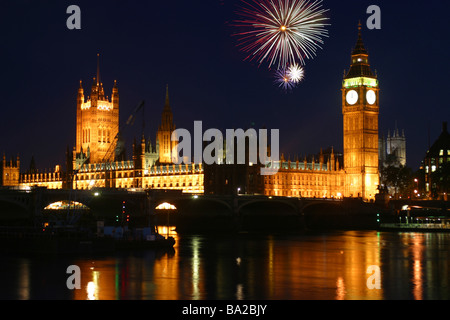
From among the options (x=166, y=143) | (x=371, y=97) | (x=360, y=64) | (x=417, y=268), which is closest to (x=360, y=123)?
(x=371, y=97)

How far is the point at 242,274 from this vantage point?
52562 millimetres

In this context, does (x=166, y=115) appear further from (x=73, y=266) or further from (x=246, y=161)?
A: (x=73, y=266)

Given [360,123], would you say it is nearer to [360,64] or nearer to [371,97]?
[371,97]

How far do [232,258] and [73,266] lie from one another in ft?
47.4

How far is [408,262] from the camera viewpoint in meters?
60.9

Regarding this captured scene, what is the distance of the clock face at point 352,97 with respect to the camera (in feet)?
505

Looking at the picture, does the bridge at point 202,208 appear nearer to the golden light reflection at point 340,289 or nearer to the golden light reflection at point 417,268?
the golden light reflection at point 417,268

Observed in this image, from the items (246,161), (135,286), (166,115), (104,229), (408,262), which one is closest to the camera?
(135,286)

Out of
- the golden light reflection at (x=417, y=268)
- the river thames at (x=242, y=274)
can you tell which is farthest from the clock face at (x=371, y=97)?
the river thames at (x=242, y=274)

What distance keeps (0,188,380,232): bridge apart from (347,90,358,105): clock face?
33683mm

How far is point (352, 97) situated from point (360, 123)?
17.3 ft

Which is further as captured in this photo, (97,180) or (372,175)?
(97,180)
